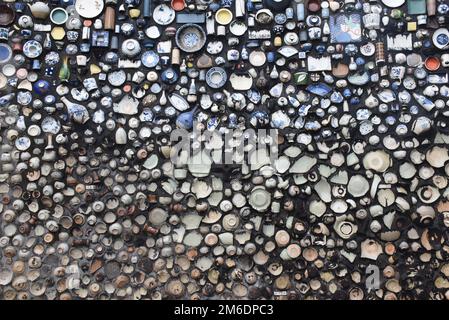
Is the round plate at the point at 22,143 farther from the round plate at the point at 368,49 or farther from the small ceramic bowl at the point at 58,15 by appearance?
the round plate at the point at 368,49

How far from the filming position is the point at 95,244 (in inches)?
94.3

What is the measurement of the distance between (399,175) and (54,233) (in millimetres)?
1606

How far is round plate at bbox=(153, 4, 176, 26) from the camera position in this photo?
246cm

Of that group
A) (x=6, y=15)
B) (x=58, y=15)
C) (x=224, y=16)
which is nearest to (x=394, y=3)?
(x=224, y=16)

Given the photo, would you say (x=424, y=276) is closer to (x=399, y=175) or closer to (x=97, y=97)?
(x=399, y=175)

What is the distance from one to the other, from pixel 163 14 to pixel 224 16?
0.95ft

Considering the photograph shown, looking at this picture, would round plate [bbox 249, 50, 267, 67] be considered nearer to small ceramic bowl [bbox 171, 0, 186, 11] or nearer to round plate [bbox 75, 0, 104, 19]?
small ceramic bowl [bbox 171, 0, 186, 11]

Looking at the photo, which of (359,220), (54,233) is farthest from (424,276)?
(54,233)

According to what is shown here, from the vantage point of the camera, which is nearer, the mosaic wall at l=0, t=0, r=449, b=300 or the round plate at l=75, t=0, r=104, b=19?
the mosaic wall at l=0, t=0, r=449, b=300

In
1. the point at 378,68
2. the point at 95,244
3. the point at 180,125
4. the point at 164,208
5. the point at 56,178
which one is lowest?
the point at 95,244

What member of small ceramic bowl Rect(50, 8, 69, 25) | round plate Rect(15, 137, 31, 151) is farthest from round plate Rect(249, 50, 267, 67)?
round plate Rect(15, 137, 31, 151)

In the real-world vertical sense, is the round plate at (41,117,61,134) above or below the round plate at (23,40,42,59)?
below

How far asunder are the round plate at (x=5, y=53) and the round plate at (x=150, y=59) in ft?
2.07

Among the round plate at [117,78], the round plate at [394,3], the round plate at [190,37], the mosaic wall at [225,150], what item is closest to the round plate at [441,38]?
the mosaic wall at [225,150]
